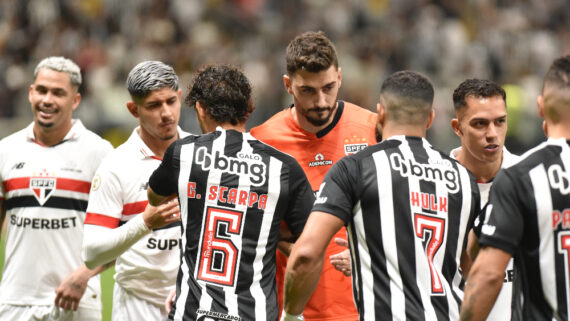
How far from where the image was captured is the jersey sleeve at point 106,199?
4863 mm

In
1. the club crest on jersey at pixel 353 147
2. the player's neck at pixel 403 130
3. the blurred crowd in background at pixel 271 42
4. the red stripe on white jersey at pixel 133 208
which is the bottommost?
the red stripe on white jersey at pixel 133 208

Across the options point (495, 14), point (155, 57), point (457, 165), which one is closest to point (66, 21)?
point (155, 57)

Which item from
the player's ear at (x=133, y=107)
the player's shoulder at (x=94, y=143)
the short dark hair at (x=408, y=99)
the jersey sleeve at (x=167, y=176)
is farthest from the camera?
the player's shoulder at (x=94, y=143)

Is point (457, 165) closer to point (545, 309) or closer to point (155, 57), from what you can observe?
point (545, 309)

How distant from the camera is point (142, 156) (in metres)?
5.23

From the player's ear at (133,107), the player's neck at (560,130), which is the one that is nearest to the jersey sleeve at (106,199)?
the player's ear at (133,107)

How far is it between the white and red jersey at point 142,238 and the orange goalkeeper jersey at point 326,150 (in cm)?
82

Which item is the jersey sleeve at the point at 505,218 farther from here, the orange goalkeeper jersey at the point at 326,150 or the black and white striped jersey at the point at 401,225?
the orange goalkeeper jersey at the point at 326,150

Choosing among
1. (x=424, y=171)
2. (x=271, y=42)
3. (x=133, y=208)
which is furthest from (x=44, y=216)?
(x=271, y=42)

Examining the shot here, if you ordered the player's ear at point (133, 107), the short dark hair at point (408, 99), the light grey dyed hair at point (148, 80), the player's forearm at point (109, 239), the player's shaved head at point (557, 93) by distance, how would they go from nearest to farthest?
the player's shaved head at point (557, 93) → the short dark hair at point (408, 99) → the player's forearm at point (109, 239) → the light grey dyed hair at point (148, 80) → the player's ear at point (133, 107)

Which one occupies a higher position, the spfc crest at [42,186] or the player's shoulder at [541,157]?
the spfc crest at [42,186]

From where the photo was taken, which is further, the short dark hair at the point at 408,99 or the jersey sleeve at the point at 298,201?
the jersey sleeve at the point at 298,201

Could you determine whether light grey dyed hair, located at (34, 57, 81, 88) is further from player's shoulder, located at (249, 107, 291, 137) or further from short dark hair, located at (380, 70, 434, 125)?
short dark hair, located at (380, 70, 434, 125)

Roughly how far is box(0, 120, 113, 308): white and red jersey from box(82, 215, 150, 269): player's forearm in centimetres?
94
